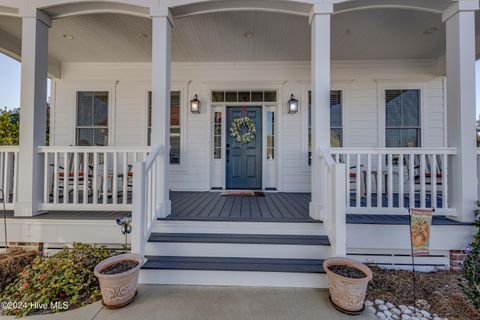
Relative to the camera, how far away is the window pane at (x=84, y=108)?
536 centimetres

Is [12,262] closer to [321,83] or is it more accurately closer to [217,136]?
[217,136]

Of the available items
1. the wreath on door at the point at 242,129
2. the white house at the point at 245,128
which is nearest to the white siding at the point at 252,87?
the white house at the point at 245,128

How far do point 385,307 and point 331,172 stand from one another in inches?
47.7

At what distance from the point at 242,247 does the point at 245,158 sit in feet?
9.83

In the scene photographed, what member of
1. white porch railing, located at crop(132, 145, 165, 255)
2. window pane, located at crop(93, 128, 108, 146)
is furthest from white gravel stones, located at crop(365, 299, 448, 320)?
window pane, located at crop(93, 128, 108, 146)

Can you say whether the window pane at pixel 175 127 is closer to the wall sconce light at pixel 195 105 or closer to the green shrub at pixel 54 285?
the wall sconce light at pixel 195 105

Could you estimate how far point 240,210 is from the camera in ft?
10.7

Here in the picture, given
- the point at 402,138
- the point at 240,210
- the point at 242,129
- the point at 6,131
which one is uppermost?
the point at 6,131

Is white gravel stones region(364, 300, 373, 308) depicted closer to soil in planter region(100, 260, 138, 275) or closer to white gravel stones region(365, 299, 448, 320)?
white gravel stones region(365, 299, 448, 320)

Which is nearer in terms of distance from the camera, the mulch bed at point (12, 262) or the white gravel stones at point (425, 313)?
the white gravel stones at point (425, 313)

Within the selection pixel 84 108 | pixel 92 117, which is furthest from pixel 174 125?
pixel 84 108

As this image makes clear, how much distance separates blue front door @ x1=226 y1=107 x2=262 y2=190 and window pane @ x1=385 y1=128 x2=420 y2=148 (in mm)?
2721

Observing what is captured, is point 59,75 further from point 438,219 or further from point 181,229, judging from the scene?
point 438,219

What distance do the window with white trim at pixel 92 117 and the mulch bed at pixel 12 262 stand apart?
3063 millimetres
